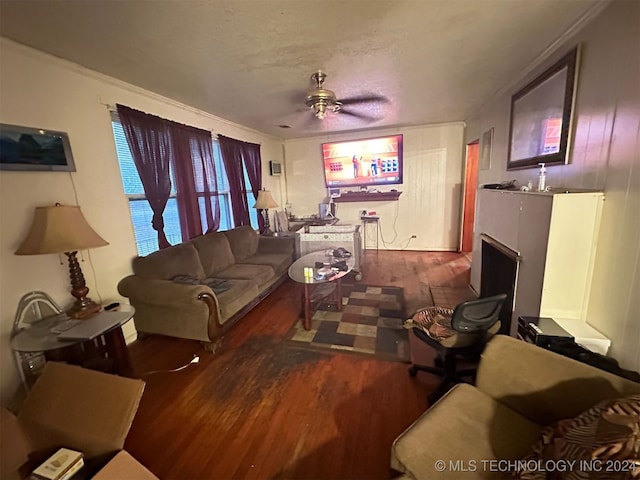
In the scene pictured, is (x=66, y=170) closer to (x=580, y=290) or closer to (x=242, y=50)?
(x=242, y=50)

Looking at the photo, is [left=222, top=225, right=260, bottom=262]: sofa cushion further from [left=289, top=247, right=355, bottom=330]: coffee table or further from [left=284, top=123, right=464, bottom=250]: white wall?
[left=284, top=123, right=464, bottom=250]: white wall

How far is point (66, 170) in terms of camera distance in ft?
6.91

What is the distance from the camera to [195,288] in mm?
2291

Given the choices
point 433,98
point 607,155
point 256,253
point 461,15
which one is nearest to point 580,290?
point 607,155

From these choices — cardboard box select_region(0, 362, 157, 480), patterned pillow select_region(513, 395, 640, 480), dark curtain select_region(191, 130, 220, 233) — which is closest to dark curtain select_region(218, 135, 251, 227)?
dark curtain select_region(191, 130, 220, 233)

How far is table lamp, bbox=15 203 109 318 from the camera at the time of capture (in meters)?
1.75

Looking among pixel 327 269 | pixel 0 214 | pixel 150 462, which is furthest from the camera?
pixel 327 269

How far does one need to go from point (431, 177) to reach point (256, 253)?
3515 mm

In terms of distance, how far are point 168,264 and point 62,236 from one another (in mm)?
918

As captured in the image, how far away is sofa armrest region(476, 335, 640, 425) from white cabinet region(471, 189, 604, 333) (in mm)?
793

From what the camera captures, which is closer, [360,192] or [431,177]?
[431,177]

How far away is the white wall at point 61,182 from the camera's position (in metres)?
1.80

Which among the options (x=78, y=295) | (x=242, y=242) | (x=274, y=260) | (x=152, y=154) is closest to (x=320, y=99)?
(x=152, y=154)

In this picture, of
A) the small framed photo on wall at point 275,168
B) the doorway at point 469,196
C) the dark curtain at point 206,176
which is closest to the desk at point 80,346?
the dark curtain at point 206,176
